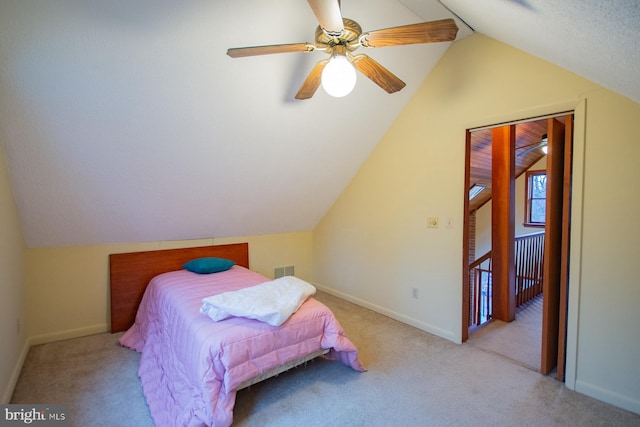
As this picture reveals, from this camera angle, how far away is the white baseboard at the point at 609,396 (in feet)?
6.10

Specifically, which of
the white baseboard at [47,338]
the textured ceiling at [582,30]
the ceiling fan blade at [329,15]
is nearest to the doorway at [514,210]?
the textured ceiling at [582,30]

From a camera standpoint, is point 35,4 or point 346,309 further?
point 346,309

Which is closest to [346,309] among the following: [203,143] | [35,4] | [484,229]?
[203,143]

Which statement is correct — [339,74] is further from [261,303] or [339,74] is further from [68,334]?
[68,334]

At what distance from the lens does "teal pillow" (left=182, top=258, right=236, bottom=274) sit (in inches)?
125

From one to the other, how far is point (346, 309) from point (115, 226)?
2.60 meters

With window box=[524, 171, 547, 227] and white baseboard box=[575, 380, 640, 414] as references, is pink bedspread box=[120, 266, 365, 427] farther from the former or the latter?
window box=[524, 171, 547, 227]

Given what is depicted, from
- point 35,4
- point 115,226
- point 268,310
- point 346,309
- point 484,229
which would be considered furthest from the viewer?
point 484,229

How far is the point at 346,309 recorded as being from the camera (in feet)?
11.9

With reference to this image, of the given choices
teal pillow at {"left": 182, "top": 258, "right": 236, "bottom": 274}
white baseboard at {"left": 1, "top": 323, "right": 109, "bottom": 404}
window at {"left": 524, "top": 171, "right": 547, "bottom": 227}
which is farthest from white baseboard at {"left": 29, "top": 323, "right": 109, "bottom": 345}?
window at {"left": 524, "top": 171, "right": 547, "bottom": 227}

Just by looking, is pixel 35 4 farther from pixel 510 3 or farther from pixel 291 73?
pixel 510 3

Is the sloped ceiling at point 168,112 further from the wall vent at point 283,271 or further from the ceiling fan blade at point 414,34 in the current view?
the wall vent at point 283,271

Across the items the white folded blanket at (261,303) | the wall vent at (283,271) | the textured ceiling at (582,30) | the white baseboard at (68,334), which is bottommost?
the white baseboard at (68,334)

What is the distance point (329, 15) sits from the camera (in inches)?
51.2
